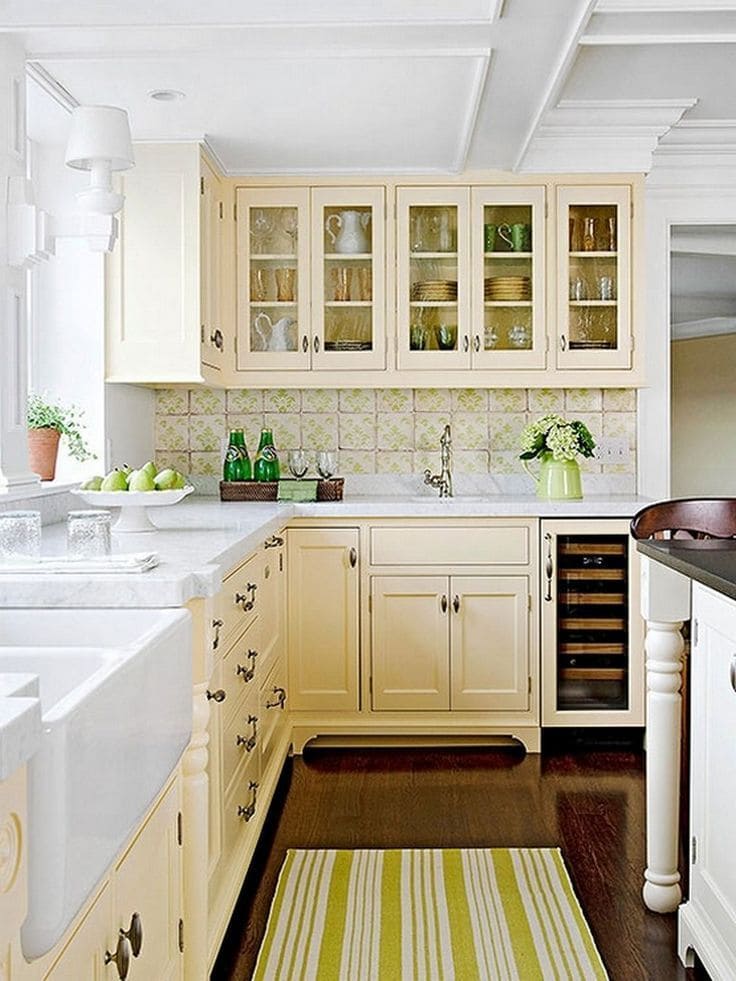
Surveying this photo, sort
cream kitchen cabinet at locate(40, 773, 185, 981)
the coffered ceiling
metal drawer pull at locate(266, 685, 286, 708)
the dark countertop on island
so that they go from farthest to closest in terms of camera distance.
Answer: metal drawer pull at locate(266, 685, 286, 708) → the coffered ceiling → the dark countertop on island → cream kitchen cabinet at locate(40, 773, 185, 981)

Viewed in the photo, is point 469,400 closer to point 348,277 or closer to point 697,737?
point 348,277

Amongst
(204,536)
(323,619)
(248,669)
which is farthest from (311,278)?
(248,669)

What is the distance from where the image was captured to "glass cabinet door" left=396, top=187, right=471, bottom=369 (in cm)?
459

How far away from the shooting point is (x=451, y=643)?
430 cm

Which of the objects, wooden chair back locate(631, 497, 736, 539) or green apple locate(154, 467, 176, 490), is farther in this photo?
green apple locate(154, 467, 176, 490)

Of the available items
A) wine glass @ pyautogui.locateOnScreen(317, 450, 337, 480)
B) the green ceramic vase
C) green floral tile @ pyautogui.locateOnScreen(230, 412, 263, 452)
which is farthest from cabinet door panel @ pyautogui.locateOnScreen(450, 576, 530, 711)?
green floral tile @ pyautogui.locateOnScreen(230, 412, 263, 452)

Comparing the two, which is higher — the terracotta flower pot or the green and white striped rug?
the terracotta flower pot

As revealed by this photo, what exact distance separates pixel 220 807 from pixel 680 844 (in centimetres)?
142

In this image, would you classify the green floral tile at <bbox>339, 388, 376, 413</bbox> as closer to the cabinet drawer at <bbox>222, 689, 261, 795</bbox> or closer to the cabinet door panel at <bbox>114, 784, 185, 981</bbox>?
the cabinet drawer at <bbox>222, 689, 261, 795</bbox>

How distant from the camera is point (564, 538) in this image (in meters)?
4.26

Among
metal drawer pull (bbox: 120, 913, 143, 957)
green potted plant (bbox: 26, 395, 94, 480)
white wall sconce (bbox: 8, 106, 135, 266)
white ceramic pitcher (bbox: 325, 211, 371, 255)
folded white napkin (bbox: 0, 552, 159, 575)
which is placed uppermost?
white ceramic pitcher (bbox: 325, 211, 371, 255)

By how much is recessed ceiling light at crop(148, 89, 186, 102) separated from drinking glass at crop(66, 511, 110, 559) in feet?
5.59

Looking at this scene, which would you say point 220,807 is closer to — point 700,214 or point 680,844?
point 680,844

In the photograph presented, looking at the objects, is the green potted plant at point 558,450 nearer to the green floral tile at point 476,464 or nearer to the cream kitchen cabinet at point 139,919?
Result: the green floral tile at point 476,464
